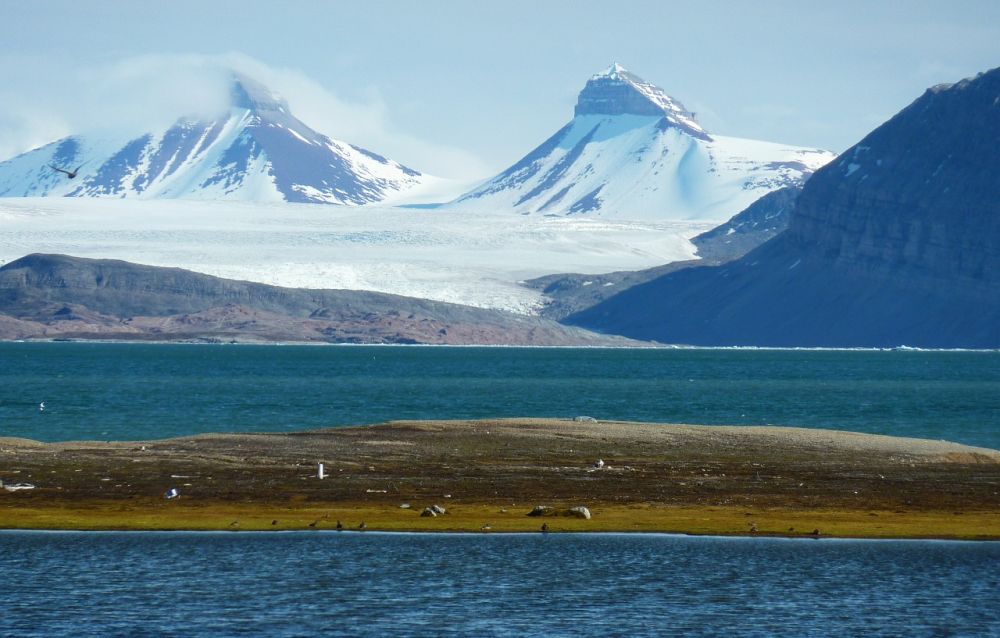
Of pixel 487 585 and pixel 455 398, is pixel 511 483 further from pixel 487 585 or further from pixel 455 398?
pixel 455 398

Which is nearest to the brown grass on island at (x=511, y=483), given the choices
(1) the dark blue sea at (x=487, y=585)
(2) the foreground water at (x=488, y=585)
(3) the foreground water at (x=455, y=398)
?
(1) the dark blue sea at (x=487, y=585)

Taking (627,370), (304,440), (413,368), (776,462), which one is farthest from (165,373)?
(776,462)

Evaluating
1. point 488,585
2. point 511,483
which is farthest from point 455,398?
point 488,585

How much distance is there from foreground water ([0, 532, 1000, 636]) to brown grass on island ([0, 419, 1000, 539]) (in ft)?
7.21

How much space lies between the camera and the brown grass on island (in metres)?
43.8

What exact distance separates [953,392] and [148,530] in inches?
4053

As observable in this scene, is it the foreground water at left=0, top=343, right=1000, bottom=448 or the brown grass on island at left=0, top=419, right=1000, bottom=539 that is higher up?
the brown grass on island at left=0, top=419, right=1000, bottom=539

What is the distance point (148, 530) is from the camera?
42.2m

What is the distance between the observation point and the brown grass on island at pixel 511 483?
4381cm

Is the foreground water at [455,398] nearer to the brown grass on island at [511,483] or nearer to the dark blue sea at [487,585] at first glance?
the brown grass on island at [511,483]

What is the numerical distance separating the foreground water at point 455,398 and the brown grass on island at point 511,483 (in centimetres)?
1648

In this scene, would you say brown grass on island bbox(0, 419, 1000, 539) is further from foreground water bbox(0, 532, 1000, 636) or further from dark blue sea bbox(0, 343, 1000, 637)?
foreground water bbox(0, 532, 1000, 636)

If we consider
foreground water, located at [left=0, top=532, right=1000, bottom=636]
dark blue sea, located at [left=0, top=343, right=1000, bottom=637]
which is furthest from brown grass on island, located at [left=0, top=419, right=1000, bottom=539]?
foreground water, located at [left=0, top=532, right=1000, bottom=636]

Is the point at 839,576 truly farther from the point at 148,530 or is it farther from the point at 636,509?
the point at 148,530
